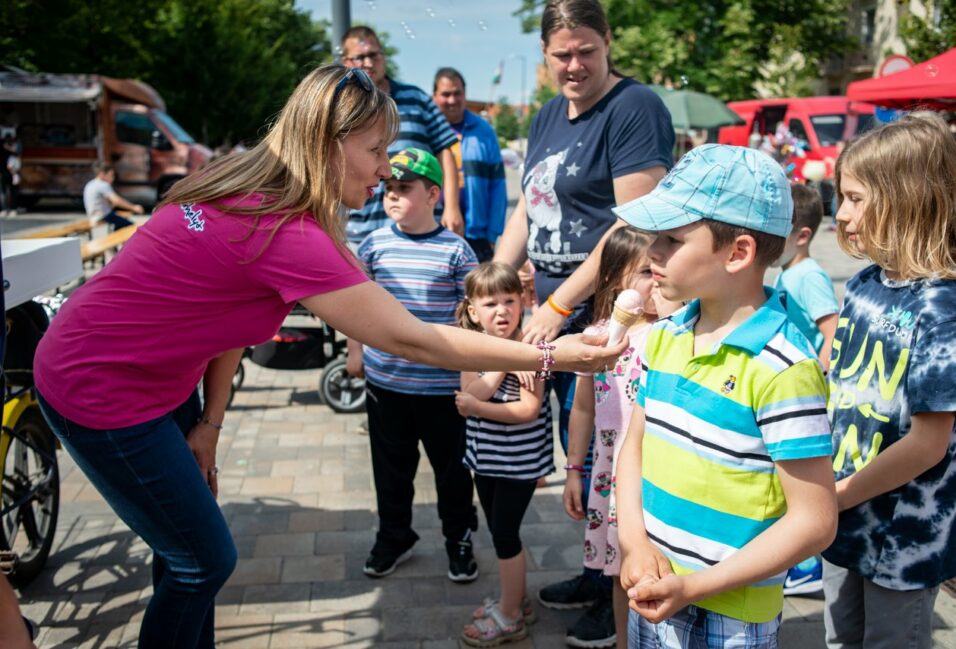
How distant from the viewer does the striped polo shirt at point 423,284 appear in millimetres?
3354

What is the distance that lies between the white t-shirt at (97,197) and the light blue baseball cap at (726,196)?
38.4ft

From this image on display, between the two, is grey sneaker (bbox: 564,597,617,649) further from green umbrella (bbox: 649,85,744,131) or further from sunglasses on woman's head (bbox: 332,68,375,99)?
green umbrella (bbox: 649,85,744,131)

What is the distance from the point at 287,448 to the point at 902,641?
12.3 ft

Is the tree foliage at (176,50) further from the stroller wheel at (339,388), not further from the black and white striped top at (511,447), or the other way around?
the black and white striped top at (511,447)

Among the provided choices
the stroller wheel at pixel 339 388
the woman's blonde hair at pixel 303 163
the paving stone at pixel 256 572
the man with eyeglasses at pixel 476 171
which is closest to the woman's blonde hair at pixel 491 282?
the woman's blonde hair at pixel 303 163

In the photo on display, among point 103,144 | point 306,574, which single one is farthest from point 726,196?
point 103,144

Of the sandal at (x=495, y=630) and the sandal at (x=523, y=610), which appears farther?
the sandal at (x=523, y=610)

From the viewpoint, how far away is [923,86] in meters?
7.55

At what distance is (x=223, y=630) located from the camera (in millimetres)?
3080

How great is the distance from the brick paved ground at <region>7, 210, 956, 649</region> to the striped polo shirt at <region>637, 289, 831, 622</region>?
4.66 feet

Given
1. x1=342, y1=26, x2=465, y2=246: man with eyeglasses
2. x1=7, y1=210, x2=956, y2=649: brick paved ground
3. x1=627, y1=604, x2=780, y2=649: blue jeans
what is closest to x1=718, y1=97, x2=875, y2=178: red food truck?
x1=342, y1=26, x2=465, y2=246: man with eyeglasses

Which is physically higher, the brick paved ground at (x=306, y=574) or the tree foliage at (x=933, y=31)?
the tree foliage at (x=933, y=31)

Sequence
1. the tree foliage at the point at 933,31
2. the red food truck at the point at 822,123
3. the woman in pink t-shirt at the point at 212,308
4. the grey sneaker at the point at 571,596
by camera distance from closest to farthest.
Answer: the woman in pink t-shirt at the point at 212,308
the grey sneaker at the point at 571,596
the tree foliage at the point at 933,31
the red food truck at the point at 822,123

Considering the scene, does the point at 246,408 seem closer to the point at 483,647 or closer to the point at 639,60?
the point at 483,647
